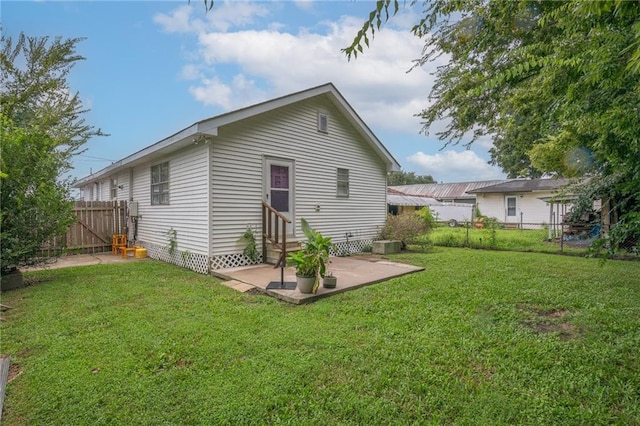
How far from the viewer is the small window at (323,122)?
906cm

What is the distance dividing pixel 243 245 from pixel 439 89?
22.0ft

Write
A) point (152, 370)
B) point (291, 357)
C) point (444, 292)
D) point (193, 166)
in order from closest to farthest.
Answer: point (152, 370) < point (291, 357) < point (444, 292) < point (193, 166)

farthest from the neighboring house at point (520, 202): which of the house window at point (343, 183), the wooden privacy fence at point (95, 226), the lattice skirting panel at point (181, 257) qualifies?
the wooden privacy fence at point (95, 226)

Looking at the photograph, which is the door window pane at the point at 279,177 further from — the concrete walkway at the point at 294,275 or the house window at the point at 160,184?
the house window at the point at 160,184

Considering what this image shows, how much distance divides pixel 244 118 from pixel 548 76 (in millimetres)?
5528

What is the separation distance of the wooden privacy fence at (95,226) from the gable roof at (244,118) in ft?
4.38

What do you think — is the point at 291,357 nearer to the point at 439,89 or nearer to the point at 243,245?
the point at 243,245

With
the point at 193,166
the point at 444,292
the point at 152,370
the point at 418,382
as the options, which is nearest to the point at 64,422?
the point at 152,370

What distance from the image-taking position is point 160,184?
8.84 m

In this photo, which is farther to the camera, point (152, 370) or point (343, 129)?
point (343, 129)

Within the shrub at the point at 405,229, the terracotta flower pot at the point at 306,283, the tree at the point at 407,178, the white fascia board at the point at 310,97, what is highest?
the tree at the point at 407,178

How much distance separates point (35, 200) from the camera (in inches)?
234

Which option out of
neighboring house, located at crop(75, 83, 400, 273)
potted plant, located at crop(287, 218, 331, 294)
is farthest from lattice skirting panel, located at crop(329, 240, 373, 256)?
potted plant, located at crop(287, 218, 331, 294)

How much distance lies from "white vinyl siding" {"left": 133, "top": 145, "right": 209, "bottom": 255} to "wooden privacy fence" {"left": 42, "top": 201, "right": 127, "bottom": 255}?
77.4 inches
